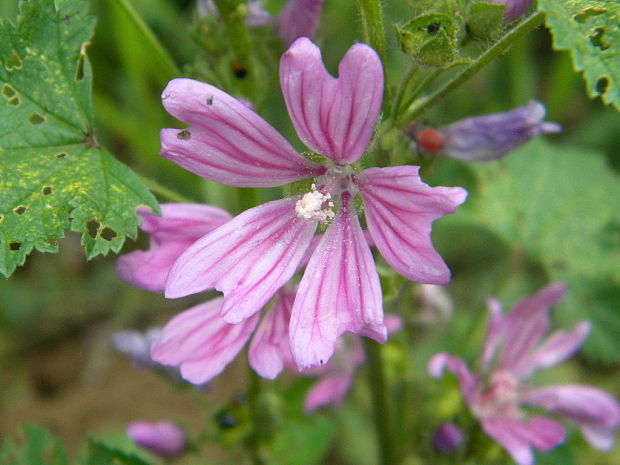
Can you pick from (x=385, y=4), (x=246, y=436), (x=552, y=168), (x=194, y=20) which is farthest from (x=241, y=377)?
(x=385, y=4)

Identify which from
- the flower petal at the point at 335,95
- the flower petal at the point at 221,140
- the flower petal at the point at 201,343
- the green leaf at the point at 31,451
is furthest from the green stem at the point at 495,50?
the green leaf at the point at 31,451

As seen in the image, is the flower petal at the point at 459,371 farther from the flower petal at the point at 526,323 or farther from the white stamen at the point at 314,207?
the white stamen at the point at 314,207

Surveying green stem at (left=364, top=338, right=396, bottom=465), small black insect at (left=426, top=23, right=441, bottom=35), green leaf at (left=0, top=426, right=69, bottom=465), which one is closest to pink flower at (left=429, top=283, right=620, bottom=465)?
green stem at (left=364, top=338, right=396, bottom=465)

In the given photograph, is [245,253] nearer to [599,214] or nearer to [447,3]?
[447,3]

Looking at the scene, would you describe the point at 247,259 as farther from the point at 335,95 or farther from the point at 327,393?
the point at 327,393

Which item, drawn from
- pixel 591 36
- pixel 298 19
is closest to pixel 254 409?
pixel 298 19
